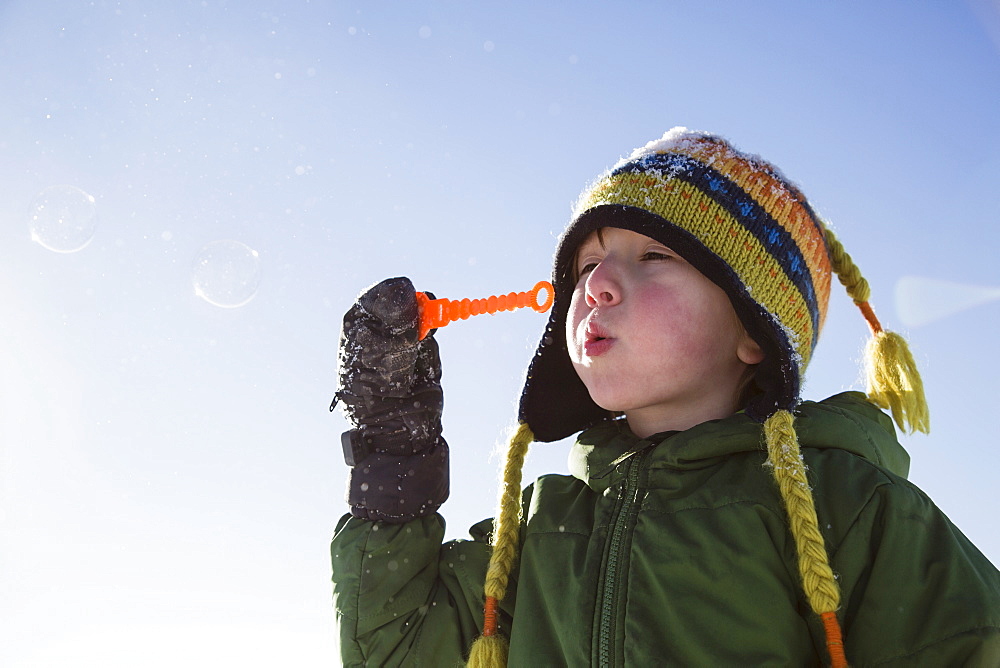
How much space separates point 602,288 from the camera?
2061 mm

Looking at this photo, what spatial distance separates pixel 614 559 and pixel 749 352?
800 mm

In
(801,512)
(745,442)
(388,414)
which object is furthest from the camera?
(388,414)

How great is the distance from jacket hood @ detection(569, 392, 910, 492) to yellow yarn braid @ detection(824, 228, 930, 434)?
18 cm

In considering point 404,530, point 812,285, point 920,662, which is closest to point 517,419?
point 404,530

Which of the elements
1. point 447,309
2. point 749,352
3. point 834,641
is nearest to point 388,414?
point 447,309

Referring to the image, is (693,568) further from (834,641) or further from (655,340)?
(655,340)

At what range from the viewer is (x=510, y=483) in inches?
87.8

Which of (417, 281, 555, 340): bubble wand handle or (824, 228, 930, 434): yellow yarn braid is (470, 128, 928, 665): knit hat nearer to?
(824, 228, 930, 434): yellow yarn braid

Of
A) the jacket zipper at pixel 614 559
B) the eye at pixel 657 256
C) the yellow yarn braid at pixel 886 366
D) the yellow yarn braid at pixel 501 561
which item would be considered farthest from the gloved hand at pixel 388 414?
the yellow yarn braid at pixel 886 366

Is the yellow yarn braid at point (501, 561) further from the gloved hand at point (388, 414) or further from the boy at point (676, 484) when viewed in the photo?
the gloved hand at point (388, 414)

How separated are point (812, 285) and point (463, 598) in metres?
1.41

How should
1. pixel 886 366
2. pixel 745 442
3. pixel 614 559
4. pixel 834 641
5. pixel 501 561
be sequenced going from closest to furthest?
1. pixel 834 641
2. pixel 614 559
3. pixel 745 442
4. pixel 501 561
5. pixel 886 366

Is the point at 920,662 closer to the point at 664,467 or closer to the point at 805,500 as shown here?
the point at 805,500

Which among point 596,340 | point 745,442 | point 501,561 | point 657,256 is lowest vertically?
point 501,561
